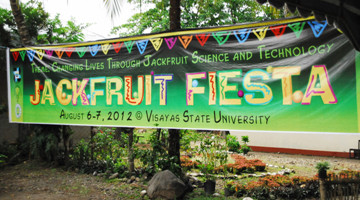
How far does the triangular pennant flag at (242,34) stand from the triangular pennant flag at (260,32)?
0.39 feet

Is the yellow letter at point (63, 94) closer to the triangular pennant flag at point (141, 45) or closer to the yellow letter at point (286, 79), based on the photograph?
the triangular pennant flag at point (141, 45)

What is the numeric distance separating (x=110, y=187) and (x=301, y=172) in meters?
5.53

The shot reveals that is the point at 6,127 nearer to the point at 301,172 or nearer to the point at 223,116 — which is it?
the point at 223,116

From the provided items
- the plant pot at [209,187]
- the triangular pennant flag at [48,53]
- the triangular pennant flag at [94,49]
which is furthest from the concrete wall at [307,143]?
the triangular pennant flag at [48,53]

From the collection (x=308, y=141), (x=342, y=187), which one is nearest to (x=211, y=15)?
(x=308, y=141)

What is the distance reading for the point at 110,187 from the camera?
21.6 feet

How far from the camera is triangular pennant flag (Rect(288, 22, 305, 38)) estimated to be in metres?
4.62

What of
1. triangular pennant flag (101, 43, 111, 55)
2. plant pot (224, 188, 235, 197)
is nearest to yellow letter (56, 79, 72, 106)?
triangular pennant flag (101, 43, 111, 55)

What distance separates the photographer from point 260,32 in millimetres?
4941

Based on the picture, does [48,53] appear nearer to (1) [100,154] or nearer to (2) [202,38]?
(1) [100,154]

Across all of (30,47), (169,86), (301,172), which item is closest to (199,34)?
(169,86)

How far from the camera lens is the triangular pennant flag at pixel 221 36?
17.1 feet

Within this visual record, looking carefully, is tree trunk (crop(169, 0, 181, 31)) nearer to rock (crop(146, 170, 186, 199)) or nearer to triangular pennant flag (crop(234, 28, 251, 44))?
triangular pennant flag (crop(234, 28, 251, 44))

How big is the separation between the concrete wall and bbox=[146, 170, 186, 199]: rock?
7.06 m
